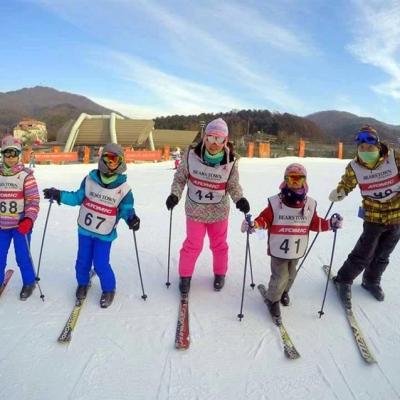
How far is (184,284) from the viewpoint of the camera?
150 inches

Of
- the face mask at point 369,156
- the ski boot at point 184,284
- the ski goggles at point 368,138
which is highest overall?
the ski goggles at point 368,138

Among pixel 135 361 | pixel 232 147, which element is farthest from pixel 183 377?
pixel 232 147

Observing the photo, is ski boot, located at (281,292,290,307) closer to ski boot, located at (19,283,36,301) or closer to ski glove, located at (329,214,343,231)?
ski glove, located at (329,214,343,231)

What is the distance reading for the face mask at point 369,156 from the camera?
3.46 m

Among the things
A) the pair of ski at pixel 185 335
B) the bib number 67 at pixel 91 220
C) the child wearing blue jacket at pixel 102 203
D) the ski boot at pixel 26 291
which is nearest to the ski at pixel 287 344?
the pair of ski at pixel 185 335

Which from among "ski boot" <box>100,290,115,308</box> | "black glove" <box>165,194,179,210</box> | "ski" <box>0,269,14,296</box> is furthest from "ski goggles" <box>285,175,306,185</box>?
"ski" <box>0,269,14,296</box>

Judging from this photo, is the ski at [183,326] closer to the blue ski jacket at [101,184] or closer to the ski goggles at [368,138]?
the blue ski jacket at [101,184]

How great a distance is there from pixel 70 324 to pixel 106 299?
0.46m

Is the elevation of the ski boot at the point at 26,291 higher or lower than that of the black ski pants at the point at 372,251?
lower

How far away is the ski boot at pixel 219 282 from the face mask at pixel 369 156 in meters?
1.90

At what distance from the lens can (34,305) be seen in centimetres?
356

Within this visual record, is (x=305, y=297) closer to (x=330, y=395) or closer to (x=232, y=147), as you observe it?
(x=330, y=395)

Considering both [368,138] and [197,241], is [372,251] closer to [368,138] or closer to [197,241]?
[368,138]

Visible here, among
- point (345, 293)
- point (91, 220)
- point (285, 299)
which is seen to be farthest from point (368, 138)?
point (91, 220)
